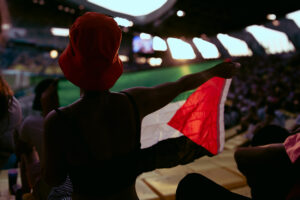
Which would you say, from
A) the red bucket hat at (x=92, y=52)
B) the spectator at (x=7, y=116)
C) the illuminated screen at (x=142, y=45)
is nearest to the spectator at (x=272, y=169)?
the red bucket hat at (x=92, y=52)

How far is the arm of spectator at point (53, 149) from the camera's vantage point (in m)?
0.67

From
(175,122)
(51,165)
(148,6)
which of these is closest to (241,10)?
(148,6)

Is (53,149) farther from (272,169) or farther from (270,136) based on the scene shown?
(270,136)

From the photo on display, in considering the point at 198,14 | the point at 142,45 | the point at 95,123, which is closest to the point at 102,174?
the point at 95,123

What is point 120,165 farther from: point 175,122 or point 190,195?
point 175,122

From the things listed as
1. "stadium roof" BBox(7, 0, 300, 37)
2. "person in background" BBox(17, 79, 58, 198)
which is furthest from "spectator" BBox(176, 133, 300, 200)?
"stadium roof" BBox(7, 0, 300, 37)

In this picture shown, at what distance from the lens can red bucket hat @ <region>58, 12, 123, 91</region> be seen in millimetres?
677

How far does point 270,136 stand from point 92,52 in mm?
885

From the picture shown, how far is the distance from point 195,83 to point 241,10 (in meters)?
13.7

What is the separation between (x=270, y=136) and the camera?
1070mm

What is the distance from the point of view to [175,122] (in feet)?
4.58

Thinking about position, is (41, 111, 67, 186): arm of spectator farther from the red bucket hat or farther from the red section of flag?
the red section of flag

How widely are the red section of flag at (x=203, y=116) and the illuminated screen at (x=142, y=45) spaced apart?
1889 cm

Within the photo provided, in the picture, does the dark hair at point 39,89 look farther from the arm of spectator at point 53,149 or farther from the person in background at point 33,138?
the arm of spectator at point 53,149
